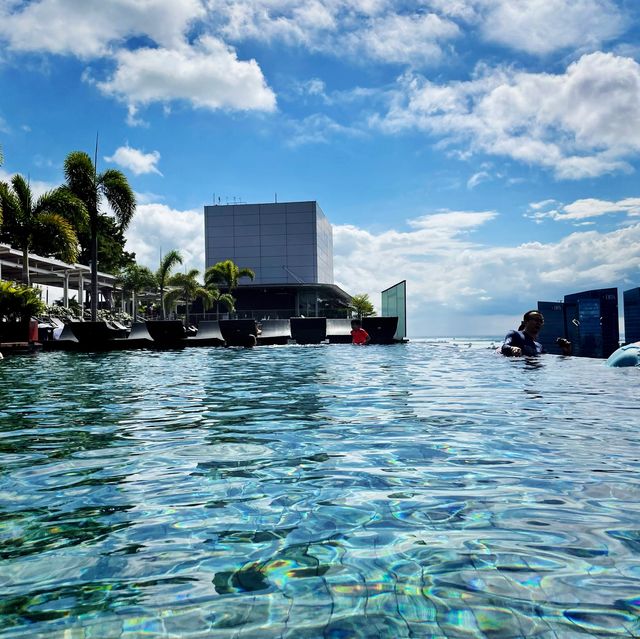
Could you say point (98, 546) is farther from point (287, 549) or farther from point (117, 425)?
point (117, 425)

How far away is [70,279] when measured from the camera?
52.1 m

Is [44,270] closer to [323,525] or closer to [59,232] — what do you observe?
[59,232]

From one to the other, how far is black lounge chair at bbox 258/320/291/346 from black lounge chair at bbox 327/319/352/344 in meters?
2.25

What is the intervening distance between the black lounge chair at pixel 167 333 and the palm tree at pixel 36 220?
291 inches

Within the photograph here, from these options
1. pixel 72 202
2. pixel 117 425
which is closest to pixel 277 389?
pixel 117 425

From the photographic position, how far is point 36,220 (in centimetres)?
2670

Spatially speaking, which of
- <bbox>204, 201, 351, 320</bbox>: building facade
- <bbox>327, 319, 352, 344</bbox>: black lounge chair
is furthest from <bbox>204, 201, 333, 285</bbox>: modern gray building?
<bbox>327, 319, 352, 344</bbox>: black lounge chair

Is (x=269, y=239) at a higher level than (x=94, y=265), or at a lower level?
higher

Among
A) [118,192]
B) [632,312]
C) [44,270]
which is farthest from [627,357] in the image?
[632,312]

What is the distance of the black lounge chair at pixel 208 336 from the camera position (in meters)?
24.7

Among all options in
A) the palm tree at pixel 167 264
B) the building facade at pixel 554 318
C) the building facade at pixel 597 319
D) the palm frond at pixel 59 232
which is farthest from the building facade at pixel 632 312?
the palm frond at pixel 59 232

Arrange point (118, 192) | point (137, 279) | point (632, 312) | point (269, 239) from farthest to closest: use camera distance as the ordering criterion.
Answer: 1. point (269, 239)
2. point (632, 312)
3. point (137, 279)
4. point (118, 192)

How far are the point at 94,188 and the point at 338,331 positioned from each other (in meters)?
15.1

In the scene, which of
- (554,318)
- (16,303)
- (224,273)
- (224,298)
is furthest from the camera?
(554,318)
